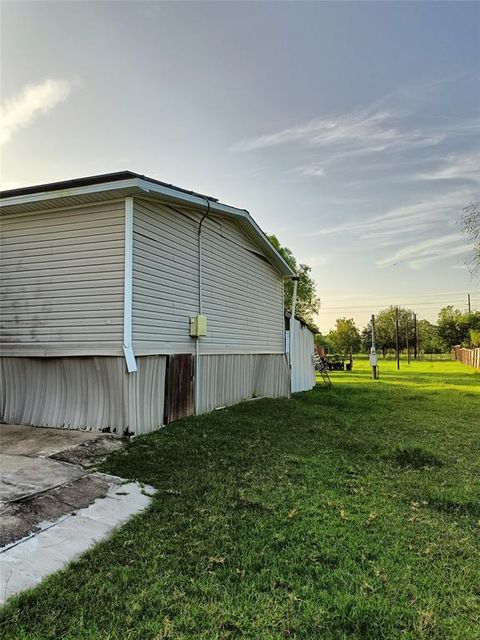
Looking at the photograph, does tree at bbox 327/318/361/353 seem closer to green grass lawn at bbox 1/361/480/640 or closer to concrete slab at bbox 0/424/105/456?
green grass lawn at bbox 1/361/480/640

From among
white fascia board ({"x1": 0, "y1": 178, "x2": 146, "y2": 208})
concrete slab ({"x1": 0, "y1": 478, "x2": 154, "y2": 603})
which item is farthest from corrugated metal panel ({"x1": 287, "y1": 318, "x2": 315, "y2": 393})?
concrete slab ({"x1": 0, "y1": 478, "x2": 154, "y2": 603})

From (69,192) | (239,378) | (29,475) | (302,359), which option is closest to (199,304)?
(239,378)

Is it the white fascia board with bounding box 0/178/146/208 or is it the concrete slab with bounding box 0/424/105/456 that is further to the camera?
the white fascia board with bounding box 0/178/146/208

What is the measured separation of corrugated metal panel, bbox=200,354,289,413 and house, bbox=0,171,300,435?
24 cm

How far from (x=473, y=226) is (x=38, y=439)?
64.6 ft

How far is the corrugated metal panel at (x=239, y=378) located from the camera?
8.38 metres

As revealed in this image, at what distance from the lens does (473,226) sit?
18.8 metres

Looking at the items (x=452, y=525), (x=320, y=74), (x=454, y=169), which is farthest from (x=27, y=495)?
(x=454, y=169)

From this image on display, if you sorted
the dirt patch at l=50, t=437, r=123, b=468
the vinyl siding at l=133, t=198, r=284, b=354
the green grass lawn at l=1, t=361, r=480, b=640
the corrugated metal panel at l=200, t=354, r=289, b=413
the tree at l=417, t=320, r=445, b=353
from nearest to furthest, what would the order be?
the green grass lawn at l=1, t=361, r=480, b=640 < the dirt patch at l=50, t=437, r=123, b=468 < the vinyl siding at l=133, t=198, r=284, b=354 < the corrugated metal panel at l=200, t=354, r=289, b=413 < the tree at l=417, t=320, r=445, b=353

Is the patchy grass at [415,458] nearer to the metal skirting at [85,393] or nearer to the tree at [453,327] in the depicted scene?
the metal skirting at [85,393]

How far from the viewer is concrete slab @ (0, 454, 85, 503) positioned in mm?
3664

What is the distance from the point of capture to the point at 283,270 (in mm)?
12484

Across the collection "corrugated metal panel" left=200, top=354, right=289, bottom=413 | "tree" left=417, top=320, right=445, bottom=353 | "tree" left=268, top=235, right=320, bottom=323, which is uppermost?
"tree" left=268, top=235, right=320, bottom=323

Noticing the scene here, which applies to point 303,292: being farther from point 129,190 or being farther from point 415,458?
point 129,190
